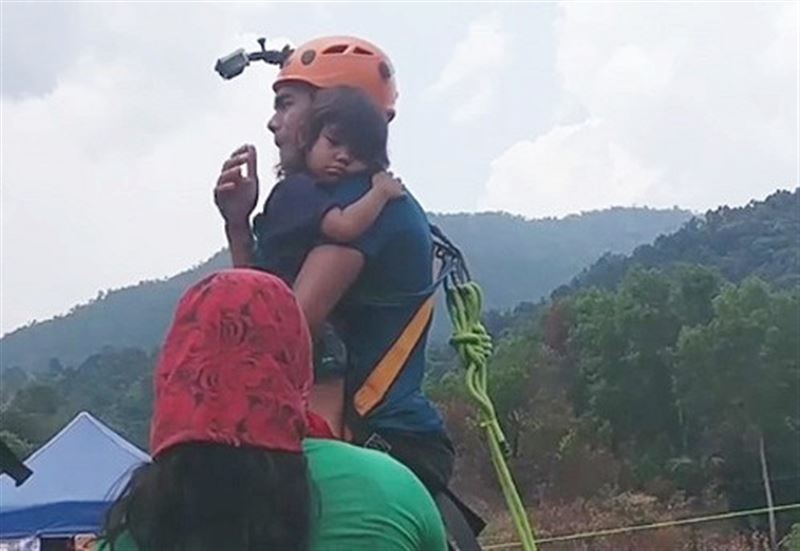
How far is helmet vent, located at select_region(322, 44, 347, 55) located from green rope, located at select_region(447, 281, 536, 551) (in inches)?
14.5

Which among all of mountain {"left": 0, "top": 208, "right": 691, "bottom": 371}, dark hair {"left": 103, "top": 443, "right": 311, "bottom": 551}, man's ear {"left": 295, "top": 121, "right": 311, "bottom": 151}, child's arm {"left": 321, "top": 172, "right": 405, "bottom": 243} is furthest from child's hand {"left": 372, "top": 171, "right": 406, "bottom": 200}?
mountain {"left": 0, "top": 208, "right": 691, "bottom": 371}

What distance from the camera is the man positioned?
2.26 m

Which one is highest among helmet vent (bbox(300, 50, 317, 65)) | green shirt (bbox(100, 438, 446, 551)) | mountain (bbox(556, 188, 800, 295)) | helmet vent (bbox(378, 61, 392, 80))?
mountain (bbox(556, 188, 800, 295))

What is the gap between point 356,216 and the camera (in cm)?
227

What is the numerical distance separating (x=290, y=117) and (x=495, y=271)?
84482 millimetres

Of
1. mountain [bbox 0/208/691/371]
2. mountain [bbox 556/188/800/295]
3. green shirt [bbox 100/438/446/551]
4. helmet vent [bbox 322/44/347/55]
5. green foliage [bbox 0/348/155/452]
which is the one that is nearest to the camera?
green shirt [bbox 100/438/446/551]

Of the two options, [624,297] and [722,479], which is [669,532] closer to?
[722,479]

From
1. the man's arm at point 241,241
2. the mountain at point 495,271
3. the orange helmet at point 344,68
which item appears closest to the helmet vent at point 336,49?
the orange helmet at point 344,68

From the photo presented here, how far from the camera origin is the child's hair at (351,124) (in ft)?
7.56

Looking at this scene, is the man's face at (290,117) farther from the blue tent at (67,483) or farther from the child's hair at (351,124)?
the blue tent at (67,483)

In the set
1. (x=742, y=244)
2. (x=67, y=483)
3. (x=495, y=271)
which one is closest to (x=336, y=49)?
(x=67, y=483)

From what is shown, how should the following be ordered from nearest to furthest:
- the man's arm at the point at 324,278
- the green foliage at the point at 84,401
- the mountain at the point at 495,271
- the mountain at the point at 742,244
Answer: the man's arm at the point at 324,278
the green foliage at the point at 84,401
the mountain at the point at 742,244
the mountain at the point at 495,271

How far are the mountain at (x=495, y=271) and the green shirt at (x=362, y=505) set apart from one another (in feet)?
203

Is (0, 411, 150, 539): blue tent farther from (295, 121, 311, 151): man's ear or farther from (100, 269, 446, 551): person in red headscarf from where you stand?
(100, 269, 446, 551): person in red headscarf
